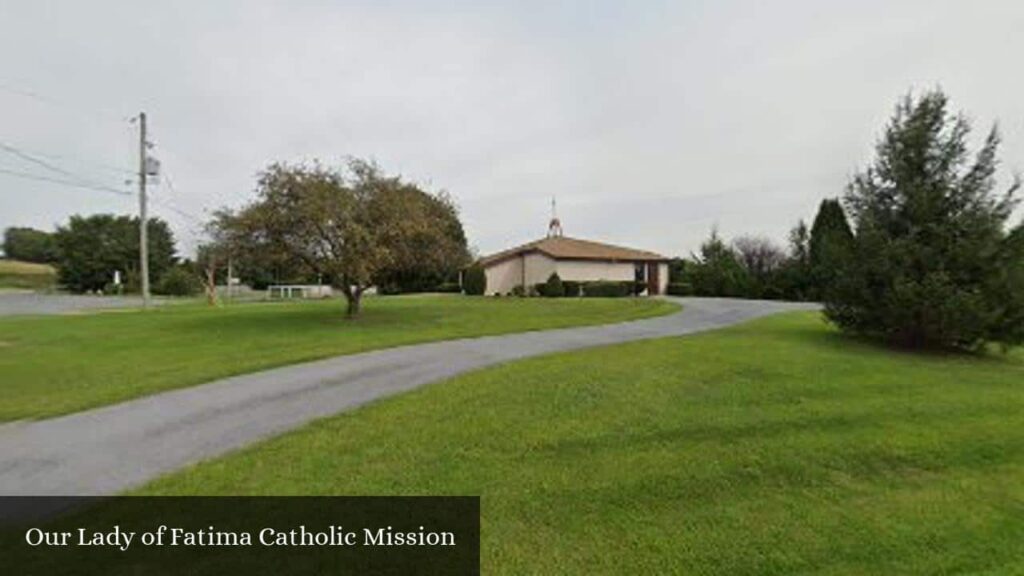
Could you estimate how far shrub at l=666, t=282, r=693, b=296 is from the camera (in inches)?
1459

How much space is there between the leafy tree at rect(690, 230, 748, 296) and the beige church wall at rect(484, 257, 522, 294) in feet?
35.4

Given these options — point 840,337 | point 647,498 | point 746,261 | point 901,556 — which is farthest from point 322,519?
point 746,261

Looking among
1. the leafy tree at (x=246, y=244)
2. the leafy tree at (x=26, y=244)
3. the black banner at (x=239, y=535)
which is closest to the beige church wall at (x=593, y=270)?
the leafy tree at (x=246, y=244)

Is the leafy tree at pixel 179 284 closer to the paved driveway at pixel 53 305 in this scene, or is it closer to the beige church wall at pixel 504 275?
the paved driveway at pixel 53 305

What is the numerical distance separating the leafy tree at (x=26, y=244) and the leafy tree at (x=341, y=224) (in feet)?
342

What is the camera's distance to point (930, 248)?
1378 cm

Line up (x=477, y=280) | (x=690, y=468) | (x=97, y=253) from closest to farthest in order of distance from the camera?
(x=690, y=468)
(x=477, y=280)
(x=97, y=253)

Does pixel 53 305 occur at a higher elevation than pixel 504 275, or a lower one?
lower

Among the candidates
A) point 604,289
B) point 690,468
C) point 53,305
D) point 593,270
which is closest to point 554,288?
point 604,289

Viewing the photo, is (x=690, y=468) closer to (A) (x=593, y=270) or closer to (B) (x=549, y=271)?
(B) (x=549, y=271)

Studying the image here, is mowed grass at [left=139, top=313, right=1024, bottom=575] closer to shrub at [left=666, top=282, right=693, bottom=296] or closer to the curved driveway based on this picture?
the curved driveway

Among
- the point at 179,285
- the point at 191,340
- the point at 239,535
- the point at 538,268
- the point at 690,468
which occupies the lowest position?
the point at 239,535

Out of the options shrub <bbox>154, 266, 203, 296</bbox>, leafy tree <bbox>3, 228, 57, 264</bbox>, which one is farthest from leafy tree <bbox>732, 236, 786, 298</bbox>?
leafy tree <bbox>3, 228, 57, 264</bbox>

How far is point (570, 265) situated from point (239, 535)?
100ft
